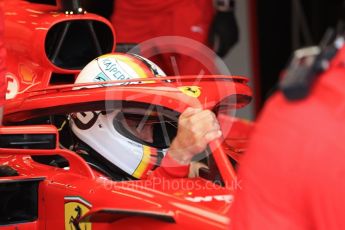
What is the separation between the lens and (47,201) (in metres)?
2.81

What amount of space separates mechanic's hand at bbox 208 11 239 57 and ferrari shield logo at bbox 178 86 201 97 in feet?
6.74

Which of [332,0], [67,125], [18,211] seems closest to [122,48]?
[67,125]

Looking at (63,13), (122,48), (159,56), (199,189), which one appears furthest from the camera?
(159,56)

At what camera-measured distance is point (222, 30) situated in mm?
→ 4992

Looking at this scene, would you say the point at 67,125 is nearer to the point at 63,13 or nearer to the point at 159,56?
the point at 63,13

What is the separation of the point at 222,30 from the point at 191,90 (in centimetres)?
209

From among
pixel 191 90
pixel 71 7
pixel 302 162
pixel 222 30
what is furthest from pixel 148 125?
pixel 222 30

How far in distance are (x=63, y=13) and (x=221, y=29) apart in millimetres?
1686

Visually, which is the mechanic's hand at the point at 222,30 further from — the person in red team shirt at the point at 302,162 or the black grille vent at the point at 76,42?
the person in red team shirt at the point at 302,162

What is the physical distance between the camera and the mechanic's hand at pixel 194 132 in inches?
94.6

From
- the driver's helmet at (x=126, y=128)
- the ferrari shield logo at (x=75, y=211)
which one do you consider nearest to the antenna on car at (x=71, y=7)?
the driver's helmet at (x=126, y=128)

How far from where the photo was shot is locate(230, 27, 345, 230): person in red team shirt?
131 cm

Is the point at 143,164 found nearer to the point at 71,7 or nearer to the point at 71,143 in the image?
the point at 71,143

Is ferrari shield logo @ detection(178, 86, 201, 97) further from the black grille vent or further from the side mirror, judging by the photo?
the black grille vent
